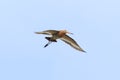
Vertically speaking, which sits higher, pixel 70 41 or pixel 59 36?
pixel 59 36

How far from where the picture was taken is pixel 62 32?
1598 centimetres

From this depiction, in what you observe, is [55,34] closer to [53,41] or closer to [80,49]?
[53,41]

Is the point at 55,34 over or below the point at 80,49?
over

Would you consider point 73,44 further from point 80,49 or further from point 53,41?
point 53,41

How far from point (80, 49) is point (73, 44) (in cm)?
85

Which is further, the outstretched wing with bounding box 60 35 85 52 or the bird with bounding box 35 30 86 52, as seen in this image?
the outstretched wing with bounding box 60 35 85 52

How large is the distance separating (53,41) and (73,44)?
6.09 feet

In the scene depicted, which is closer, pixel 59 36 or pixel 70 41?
pixel 59 36

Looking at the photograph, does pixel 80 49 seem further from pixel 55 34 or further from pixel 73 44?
pixel 55 34

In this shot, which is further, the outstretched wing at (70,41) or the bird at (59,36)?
the outstretched wing at (70,41)

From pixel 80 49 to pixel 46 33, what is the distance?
331 centimetres

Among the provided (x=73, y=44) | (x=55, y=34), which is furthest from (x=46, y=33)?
(x=73, y=44)

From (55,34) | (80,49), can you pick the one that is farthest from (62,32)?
(80,49)

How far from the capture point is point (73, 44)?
A: 54.8 feet
